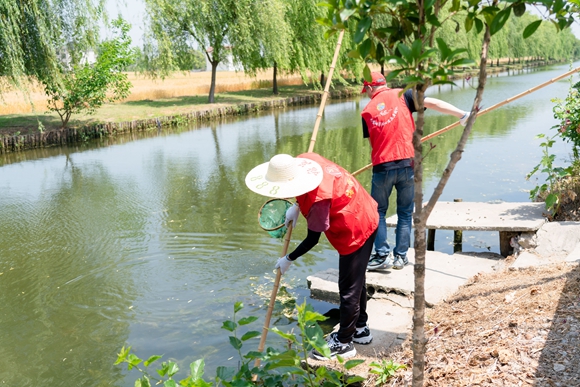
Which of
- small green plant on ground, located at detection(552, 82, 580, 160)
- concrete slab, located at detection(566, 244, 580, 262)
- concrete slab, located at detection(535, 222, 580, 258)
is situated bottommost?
concrete slab, located at detection(535, 222, 580, 258)

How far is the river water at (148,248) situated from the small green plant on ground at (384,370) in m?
1.39

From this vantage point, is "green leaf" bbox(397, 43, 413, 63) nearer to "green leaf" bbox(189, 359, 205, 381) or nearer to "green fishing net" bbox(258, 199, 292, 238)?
"green leaf" bbox(189, 359, 205, 381)

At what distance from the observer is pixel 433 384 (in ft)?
9.92

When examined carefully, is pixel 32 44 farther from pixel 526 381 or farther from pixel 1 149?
pixel 526 381

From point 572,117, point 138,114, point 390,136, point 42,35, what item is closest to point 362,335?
point 390,136

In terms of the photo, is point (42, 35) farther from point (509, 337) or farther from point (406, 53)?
point (406, 53)

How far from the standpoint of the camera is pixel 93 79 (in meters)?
17.3

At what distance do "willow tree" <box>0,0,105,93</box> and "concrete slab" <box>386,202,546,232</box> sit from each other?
12820 millimetres

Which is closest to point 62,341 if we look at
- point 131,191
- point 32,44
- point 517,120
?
point 131,191

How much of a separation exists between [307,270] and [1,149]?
12.4 meters

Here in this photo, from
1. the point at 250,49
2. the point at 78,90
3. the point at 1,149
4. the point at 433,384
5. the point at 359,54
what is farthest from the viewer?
the point at 250,49

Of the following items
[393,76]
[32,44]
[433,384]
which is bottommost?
[433,384]

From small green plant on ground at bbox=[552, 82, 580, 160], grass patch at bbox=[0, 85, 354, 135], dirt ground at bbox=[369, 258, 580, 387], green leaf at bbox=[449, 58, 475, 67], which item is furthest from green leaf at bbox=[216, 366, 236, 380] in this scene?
grass patch at bbox=[0, 85, 354, 135]

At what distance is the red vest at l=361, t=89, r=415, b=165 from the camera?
15.0 feet
